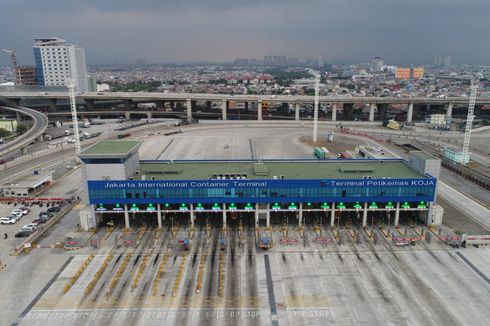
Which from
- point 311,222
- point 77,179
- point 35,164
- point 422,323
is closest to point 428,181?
point 311,222

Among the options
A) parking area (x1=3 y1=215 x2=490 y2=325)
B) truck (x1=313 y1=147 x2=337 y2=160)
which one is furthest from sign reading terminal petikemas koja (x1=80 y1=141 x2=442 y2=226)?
truck (x1=313 y1=147 x2=337 y2=160)

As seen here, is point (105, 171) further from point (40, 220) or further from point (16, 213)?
point (16, 213)

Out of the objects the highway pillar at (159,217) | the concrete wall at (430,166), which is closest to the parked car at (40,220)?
the highway pillar at (159,217)

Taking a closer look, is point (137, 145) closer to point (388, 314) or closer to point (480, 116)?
point (388, 314)

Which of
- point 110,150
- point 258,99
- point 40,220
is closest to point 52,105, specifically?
point 258,99

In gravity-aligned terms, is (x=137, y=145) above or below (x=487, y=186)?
above

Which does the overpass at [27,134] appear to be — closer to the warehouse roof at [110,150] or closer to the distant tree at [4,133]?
the distant tree at [4,133]
